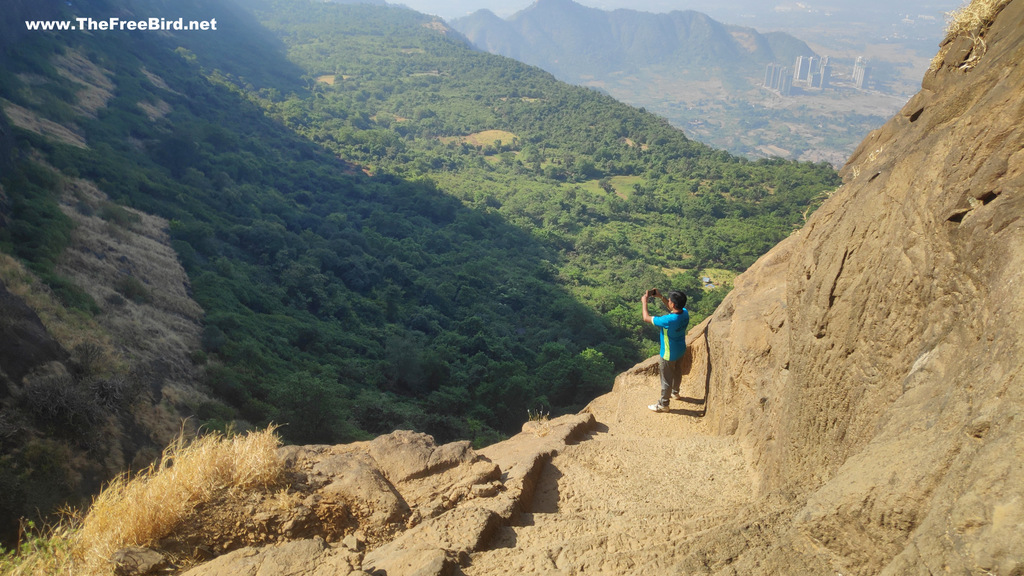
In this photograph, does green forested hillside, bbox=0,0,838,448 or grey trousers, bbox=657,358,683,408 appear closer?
grey trousers, bbox=657,358,683,408

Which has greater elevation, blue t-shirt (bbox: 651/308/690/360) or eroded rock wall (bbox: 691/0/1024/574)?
eroded rock wall (bbox: 691/0/1024/574)

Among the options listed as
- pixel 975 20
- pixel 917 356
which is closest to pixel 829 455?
pixel 917 356

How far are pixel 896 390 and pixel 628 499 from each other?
97.4 inches

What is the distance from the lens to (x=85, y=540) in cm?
399

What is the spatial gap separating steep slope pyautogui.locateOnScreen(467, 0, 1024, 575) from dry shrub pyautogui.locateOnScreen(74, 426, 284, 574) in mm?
1965

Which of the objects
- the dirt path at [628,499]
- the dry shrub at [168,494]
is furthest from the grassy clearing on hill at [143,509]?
the dirt path at [628,499]

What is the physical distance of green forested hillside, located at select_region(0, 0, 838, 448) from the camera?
65.4 ft

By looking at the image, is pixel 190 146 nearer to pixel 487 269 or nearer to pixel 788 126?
pixel 487 269

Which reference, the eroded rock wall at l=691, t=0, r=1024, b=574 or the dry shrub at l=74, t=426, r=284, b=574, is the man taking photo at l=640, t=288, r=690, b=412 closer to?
the eroded rock wall at l=691, t=0, r=1024, b=574

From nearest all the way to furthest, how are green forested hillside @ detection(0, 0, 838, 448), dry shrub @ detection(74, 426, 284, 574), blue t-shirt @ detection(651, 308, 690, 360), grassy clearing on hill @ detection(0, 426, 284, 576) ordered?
grassy clearing on hill @ detection(0, 426, 284, 576)
dry shrub @ detection(74, 426, 284, 574)
blue t-shirt @ detection(651, 308, 690, 360)
green forested hillside @ detection(0, 0, 838, 448)

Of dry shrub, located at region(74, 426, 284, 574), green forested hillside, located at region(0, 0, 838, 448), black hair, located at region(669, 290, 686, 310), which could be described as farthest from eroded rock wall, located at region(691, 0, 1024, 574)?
green forested hillside, located at region(0, 0, 838, 448)

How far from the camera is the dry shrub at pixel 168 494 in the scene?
3.94 m

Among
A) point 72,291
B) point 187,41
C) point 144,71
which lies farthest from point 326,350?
point 187,41

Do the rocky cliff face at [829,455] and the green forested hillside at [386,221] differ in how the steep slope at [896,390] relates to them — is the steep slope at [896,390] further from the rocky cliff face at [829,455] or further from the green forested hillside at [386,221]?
the green forested hillside at [386,221]
